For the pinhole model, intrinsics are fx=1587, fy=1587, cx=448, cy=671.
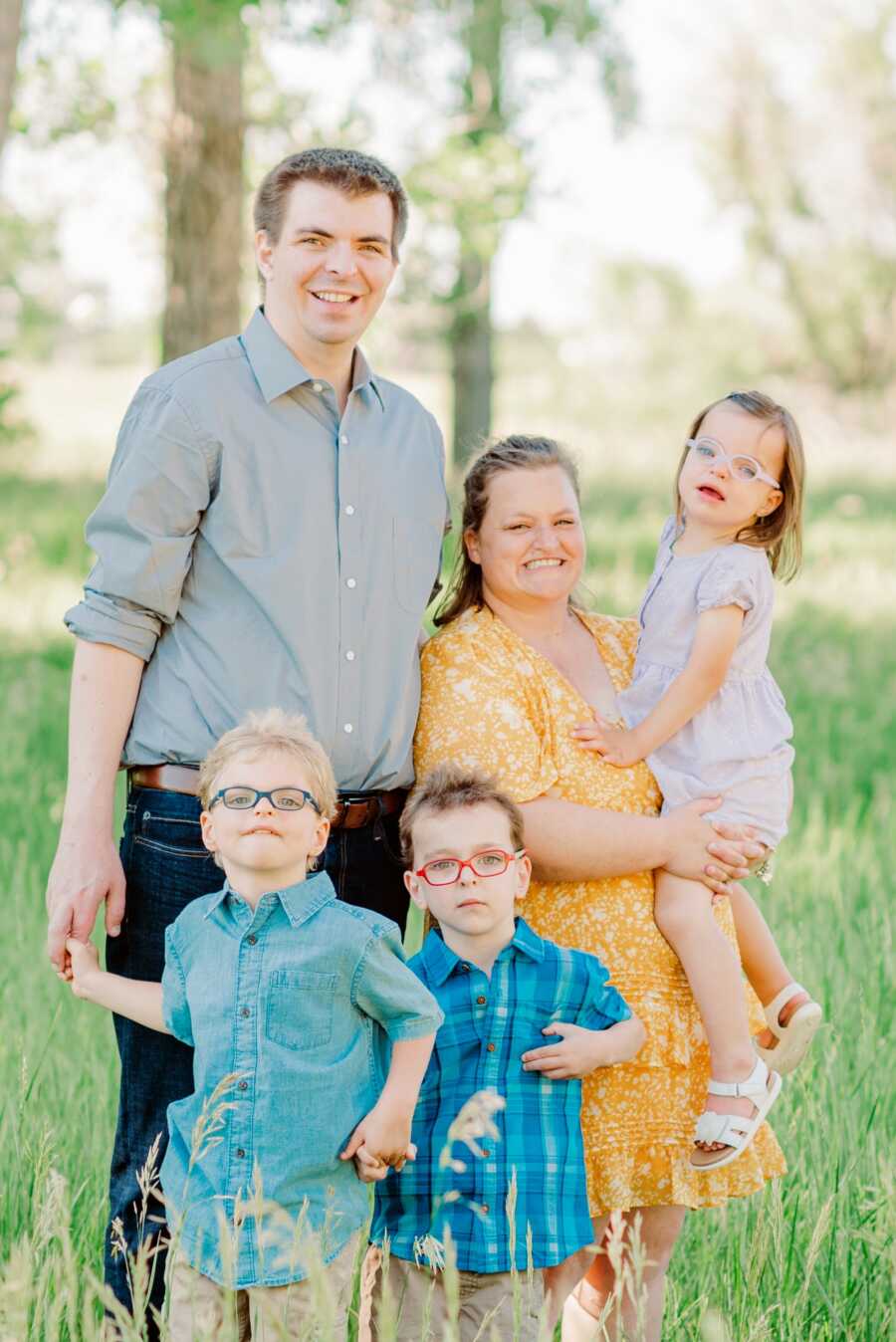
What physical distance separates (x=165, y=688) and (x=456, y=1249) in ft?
3.89

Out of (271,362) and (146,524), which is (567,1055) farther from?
(271,362)

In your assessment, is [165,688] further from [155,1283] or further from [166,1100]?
[155,1283]

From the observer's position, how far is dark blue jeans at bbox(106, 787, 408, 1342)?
3.10m

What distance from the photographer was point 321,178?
3.15 m

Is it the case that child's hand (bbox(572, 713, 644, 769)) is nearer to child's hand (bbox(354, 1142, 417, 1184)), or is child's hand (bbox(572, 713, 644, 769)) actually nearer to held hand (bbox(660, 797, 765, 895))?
held hand (bbox(660, 797, 765, 895))

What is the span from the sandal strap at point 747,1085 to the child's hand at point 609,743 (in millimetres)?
660

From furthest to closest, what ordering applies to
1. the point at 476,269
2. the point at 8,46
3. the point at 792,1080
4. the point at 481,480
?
1. the point at 476,269
2. the point at 8,46
3. the point at 792,1080
4. the point at 481,480

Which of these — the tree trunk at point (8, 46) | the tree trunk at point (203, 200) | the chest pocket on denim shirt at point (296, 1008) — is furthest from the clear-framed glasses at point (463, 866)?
the tree trunk at point (203, 200)

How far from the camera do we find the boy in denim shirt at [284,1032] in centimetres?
264

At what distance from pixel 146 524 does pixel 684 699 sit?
1162 mm

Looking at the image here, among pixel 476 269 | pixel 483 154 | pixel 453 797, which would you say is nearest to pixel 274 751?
pixel 453 797

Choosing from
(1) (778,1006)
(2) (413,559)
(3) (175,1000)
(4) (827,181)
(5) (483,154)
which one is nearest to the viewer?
(3) (175,1000)

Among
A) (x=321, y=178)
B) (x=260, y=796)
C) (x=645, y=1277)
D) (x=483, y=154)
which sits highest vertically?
(x=483, y=154)

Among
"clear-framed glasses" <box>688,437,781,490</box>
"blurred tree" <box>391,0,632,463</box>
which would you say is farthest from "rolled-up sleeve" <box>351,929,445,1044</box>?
"blurred tree" <box>391,0,632,463</box>
